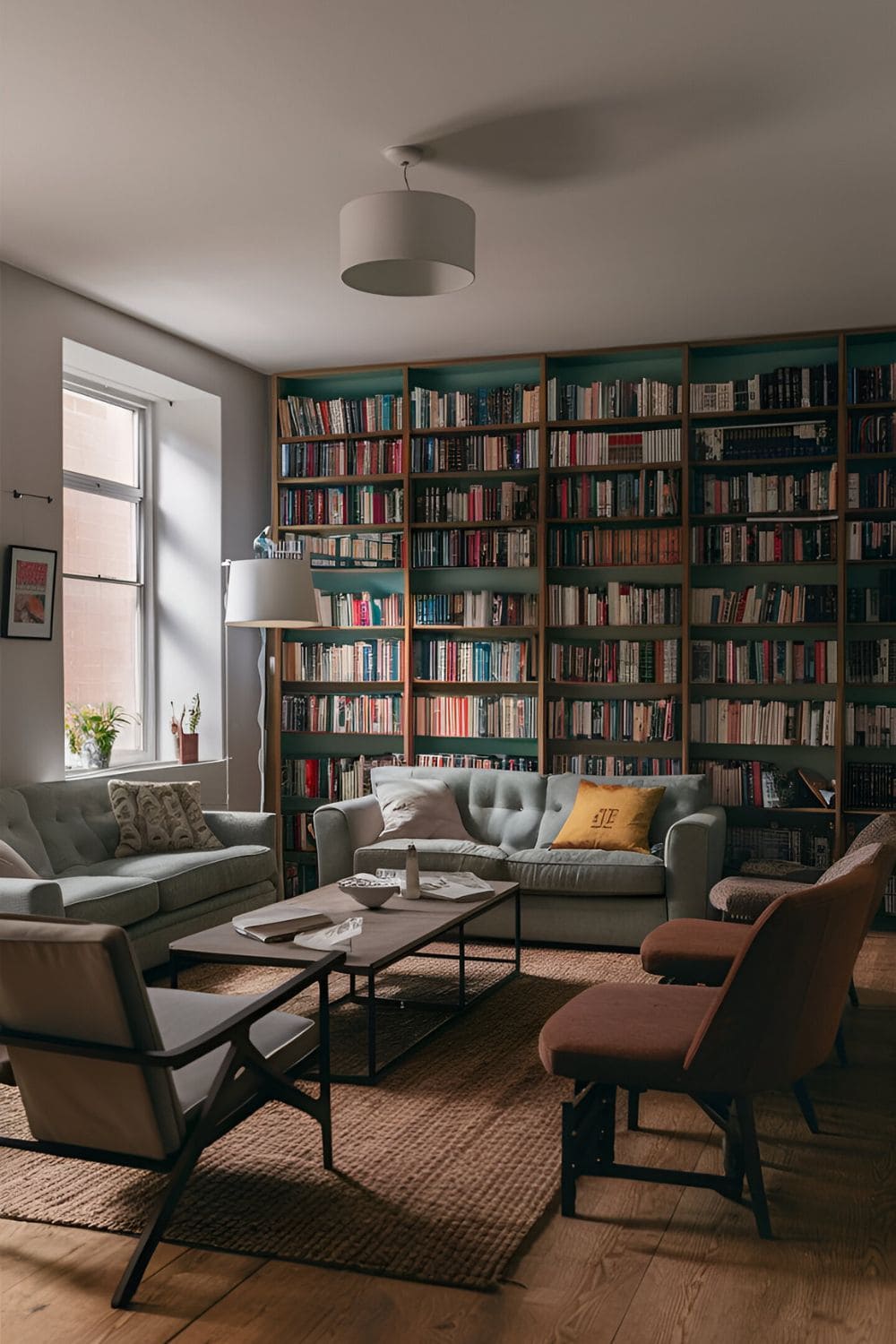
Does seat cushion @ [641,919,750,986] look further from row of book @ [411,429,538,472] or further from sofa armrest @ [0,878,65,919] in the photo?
row of book @ [411,429,538,472]

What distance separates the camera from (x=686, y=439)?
6.62m

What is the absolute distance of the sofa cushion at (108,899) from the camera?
4.54 m

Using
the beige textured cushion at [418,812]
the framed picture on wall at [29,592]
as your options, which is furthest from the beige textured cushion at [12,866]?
the beige textured cushion at [418,812]

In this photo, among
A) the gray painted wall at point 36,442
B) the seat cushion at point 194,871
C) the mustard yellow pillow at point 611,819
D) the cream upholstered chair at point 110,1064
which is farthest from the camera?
the mustard yellow pillow at point 611,819

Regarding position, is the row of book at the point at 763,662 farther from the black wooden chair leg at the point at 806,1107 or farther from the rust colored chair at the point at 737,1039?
the rust colored chair at the point at 737,1039

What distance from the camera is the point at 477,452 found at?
7.06m

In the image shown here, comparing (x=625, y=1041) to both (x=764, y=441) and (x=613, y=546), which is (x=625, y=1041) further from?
(x=764, y=441)

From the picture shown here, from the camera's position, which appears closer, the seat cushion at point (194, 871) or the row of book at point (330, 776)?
the seat cushion at point (194, 871)

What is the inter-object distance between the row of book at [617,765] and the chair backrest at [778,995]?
3.85 m

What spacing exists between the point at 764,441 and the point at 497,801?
2363 millimetres

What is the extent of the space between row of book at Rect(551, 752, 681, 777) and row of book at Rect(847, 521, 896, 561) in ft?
4.77

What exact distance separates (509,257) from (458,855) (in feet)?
8.82

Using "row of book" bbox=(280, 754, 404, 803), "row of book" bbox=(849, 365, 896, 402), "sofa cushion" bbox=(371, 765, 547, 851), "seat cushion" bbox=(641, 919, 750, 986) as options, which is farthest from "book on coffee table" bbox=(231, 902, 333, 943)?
"row of book" bbox=(849, 365, 896, 402)

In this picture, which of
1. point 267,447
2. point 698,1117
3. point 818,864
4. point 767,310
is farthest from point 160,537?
point 698,1117
